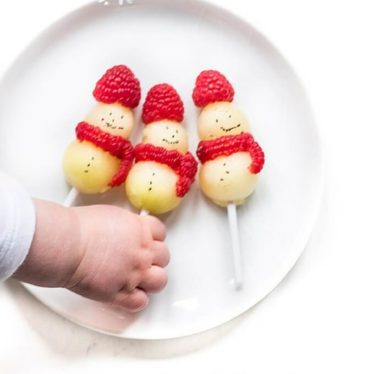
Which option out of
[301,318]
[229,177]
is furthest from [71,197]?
[301,318]

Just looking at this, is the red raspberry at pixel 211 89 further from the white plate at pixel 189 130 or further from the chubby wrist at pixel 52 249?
the chubby wrist at pixel 52 249

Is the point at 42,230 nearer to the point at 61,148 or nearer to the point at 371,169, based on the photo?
the point at 61,148

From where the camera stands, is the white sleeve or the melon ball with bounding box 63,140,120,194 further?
the melon ball with bounding box 63,140,120,194

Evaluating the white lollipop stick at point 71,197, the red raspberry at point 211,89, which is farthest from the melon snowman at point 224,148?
the white lollipop stick at point 71,197

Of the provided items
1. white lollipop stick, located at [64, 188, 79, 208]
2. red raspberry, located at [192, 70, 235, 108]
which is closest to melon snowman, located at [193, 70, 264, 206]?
red raspberry, located at [192, 70, 235, 108]

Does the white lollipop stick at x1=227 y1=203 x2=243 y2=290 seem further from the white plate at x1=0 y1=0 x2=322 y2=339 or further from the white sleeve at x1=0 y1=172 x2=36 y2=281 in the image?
the white sleeve at x1=0 y1=172 x2=36 y2=281

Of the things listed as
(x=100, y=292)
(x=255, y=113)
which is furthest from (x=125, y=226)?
(x=255, y=113)

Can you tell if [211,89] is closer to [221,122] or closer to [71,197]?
[221,122]
